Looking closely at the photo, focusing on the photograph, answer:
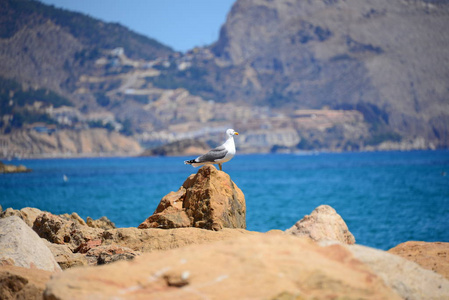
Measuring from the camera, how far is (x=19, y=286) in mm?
6496

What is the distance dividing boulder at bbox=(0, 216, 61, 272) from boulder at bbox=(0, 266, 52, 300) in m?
0.98

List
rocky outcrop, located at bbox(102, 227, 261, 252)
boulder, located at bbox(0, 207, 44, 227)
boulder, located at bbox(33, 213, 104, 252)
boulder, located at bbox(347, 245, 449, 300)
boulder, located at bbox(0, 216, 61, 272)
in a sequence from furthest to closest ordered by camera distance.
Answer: boulder, located at bbox(0, 207, 44, 227) < boulder, located at bbox(33, 213, 104, 252) < rocky outcrop, located at bbox(102, 227, 261, 252) < boulder, located at bbox(0, 216, 61, 272) < boulder, located at bbox(347, 245, 449, 300)

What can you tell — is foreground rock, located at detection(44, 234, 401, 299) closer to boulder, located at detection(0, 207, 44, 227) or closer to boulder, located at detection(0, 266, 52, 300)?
boulder, located at detection(0, 266, 52, 300)

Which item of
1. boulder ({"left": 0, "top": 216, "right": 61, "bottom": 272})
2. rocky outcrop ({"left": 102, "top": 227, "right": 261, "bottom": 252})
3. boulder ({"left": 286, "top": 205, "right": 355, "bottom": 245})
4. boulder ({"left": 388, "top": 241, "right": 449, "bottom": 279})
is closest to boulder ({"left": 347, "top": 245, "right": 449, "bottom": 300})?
boulder ({"left": 388, "top": 241, "right": 449, "bottom": 279})

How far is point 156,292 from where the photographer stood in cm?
499

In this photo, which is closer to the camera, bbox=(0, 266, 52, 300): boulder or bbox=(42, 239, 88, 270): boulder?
bbox=(0, 266, 52, 300): boulder

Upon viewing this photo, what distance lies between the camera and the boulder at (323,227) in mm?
9305

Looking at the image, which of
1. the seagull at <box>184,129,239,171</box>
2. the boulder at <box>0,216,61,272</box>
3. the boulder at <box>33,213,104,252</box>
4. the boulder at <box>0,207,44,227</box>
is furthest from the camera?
the boulder at <box>0,207,44,227</box>

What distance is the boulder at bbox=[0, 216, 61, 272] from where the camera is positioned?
7726 millimetres

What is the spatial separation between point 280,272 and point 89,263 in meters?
4.59

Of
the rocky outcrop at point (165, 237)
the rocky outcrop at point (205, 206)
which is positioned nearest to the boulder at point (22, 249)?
the rocky outcrop at point (165, 237)

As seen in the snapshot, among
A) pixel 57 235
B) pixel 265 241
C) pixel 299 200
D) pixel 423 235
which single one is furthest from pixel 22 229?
pixel 299 200

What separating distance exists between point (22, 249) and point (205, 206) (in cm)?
314

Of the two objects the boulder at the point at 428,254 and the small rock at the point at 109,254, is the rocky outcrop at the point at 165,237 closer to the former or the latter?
the small rock at the point at 109,254
